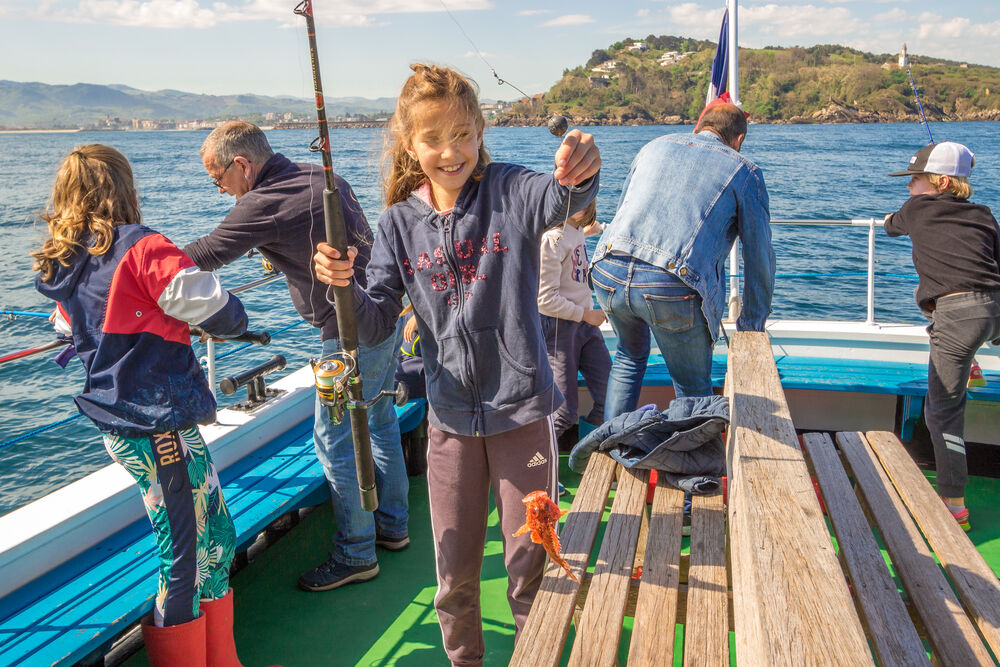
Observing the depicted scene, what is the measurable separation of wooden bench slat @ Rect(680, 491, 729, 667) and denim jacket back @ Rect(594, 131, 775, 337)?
2.33 feet

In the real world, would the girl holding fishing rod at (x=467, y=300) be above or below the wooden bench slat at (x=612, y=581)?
above

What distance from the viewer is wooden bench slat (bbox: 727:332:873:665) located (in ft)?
4.30

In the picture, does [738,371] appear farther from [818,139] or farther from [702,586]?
Answer: [818,139]

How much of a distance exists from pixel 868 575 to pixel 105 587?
218 cm

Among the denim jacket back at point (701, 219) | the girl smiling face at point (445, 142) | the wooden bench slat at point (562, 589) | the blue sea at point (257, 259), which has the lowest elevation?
the blue sea at point (257, 259)

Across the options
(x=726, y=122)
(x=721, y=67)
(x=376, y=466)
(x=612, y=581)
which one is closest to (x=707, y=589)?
(x=612, y=581)

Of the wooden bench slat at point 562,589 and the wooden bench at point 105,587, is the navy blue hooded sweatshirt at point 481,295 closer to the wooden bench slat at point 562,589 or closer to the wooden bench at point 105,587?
the wooden bench slat at point 562,589

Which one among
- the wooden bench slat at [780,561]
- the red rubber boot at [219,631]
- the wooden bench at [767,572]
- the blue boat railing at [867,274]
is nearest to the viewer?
A: the wooden bench slat at [780,561]

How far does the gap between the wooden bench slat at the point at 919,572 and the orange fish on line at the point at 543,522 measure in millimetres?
903

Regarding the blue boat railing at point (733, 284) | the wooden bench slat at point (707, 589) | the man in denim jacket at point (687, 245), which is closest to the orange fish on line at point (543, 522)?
the wooden bench slat at point (707, 589)

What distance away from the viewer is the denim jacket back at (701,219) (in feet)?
9.24

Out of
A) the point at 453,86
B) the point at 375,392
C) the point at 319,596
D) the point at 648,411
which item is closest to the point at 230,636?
the point at 319,596

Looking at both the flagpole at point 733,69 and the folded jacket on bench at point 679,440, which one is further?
the flagpole at point 733,69

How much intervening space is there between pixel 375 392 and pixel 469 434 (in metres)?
1.02
